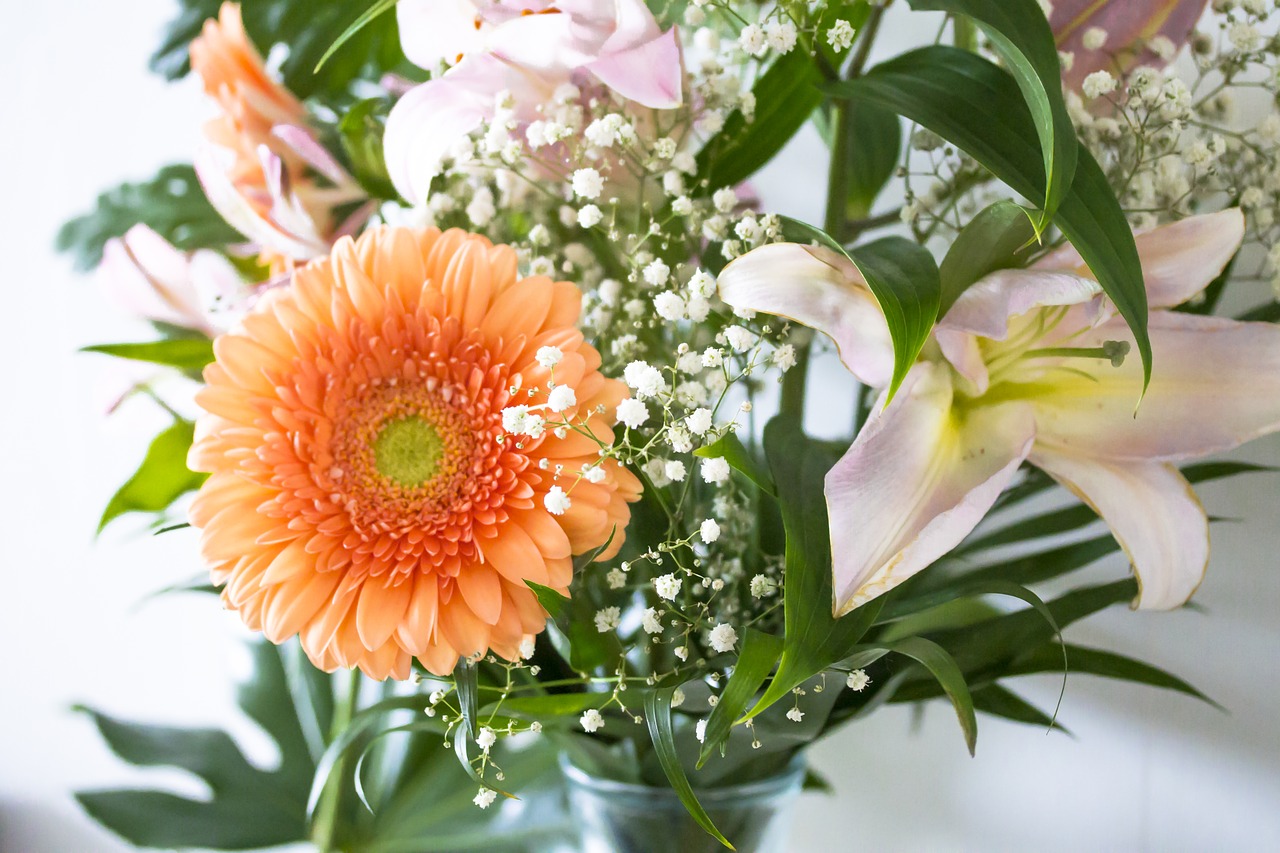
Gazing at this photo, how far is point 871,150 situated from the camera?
0.57 meters

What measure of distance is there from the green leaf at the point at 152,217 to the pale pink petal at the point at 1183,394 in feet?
1.87

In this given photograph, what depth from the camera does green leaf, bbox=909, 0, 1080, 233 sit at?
0.97ft

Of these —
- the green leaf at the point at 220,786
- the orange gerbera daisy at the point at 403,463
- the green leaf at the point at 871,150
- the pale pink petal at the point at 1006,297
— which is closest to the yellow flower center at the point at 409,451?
the orange gerbera daisy at the point at 403,463

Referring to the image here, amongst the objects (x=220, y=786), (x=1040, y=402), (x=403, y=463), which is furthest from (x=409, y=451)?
(x=220, y=786)

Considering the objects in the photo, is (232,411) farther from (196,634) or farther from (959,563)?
(196,634)

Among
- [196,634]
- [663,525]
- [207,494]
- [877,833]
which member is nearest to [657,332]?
[663,525]

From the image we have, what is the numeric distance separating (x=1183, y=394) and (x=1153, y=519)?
51 millimetres

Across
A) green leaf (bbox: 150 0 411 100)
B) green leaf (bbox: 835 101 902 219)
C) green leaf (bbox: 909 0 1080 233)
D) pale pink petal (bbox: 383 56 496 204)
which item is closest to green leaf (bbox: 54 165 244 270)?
green leaf (bbox: 150 0 411 100)

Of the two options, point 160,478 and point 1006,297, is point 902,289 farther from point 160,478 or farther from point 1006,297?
point 160,478

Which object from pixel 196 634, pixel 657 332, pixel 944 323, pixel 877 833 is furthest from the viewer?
pixel 196 634

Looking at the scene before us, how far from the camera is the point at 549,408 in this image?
36 centimetres

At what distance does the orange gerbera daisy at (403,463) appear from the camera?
1.17 feet

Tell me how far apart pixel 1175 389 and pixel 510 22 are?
30 cm

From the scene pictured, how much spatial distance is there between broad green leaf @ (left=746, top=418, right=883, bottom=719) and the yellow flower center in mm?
143
